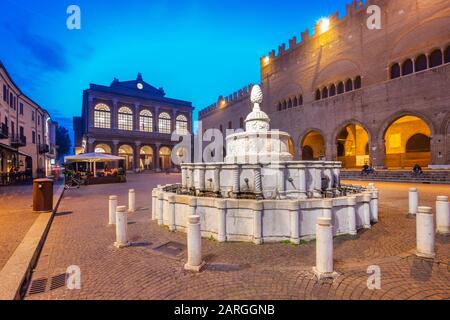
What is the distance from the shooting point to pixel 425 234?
3.99 metres

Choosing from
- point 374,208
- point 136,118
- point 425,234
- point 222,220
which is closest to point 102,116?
point 136,118

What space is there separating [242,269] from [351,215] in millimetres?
3131

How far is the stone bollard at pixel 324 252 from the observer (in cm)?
336

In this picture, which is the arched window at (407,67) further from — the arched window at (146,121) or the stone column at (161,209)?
the arched window at (146,121)

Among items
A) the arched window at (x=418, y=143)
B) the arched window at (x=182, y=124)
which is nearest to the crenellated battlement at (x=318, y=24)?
the arched window at (x=418, y=143)

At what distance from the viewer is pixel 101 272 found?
3.65 metres

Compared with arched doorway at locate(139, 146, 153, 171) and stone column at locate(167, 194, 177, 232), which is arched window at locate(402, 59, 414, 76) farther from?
arched doorway at locate(139, 146, 153, 171)

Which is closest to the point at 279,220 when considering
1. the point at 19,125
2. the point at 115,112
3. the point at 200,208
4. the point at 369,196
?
the point at 200,208

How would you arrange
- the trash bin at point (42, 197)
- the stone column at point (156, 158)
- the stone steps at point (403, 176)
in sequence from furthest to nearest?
1. the stone column at point (156, 158)
2. the stone steps at point (403, 176)
3. the trash bin at point (42, 197)

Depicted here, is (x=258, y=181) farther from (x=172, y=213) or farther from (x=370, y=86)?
(x=370, y=86)

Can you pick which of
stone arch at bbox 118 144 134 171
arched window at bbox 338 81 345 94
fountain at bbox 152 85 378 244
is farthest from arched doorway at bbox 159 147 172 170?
fountain at bbox 152 85 378 244

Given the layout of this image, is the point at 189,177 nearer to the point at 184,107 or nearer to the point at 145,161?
the point at 145,161

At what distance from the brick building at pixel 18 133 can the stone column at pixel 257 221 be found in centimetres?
2135

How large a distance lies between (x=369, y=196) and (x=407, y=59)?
20.8 m
